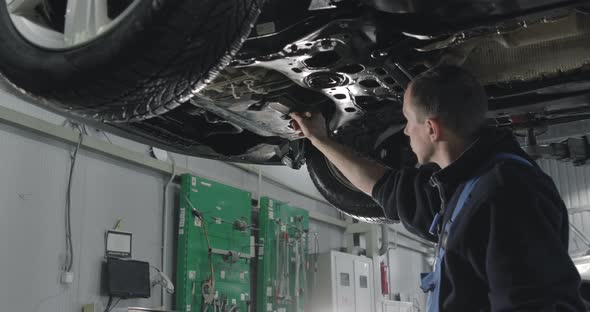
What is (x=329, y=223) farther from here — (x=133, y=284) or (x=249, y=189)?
(x=133, y=284)

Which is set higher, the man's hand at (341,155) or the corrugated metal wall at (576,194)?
the corrugated metal wall at (576,194)

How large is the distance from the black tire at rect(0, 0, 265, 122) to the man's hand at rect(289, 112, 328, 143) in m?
0.90

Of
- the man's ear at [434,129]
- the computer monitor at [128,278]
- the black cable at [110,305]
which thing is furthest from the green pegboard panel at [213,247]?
the man's ear at [434,129]

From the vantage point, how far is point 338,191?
273cm

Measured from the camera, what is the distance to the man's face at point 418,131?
172 centimetres

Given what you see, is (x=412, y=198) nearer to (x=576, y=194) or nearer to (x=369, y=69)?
(x=369, y=69)

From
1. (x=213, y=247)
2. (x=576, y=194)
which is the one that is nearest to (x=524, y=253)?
(x=213, y=247)

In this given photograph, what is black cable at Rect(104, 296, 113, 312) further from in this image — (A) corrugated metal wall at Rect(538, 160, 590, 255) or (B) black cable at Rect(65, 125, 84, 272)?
(A) corrugated metal wall at Rect(538, 160, 590, 255)

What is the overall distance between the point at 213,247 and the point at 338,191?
2915 millimetres

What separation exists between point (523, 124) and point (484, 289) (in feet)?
2.89

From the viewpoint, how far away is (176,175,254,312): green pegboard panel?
5.18m

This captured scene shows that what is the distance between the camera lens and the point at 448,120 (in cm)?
165

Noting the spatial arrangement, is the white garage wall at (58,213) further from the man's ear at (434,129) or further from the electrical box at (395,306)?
the electrical box at (395,306)

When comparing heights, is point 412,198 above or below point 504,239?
above
